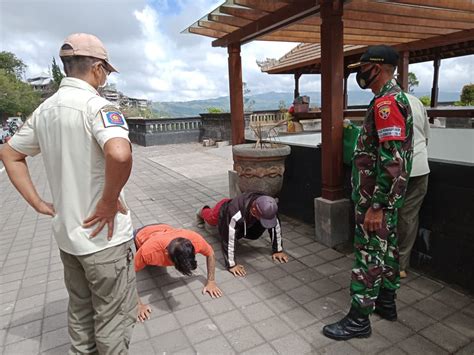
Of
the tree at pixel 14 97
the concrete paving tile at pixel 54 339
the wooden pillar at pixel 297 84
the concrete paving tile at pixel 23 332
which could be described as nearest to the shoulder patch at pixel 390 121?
the concrete paving tile at pixel 54 339

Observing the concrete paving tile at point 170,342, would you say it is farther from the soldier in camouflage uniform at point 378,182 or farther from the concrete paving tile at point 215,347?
the soldier in camouflage uniform at point 378,182

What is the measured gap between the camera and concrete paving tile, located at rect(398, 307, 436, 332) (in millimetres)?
2190

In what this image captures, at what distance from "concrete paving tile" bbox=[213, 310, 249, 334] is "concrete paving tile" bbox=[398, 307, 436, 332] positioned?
1.06m

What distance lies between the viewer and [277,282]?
9.37 ft

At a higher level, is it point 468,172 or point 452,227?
point 468,172

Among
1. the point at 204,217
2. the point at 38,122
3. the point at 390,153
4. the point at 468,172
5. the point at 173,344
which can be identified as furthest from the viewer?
the point at 204,217

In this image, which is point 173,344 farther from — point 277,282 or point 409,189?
point 409,189

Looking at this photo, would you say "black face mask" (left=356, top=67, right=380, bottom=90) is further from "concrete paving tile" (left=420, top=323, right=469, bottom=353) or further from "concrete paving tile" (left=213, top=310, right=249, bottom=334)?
"concrete paving tile" (left=213, top=310, right=249, bottom=334)

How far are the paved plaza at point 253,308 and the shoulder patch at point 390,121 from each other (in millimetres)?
1258

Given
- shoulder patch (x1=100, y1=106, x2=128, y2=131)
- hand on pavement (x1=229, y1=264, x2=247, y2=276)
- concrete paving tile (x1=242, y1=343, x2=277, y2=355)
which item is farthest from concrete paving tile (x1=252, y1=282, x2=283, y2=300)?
shoulder patch (x1=100, y1=106, x2=128, y2=131)

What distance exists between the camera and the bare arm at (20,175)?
1652 mm

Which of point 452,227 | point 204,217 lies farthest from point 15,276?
point 452,227

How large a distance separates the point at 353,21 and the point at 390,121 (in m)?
2.90

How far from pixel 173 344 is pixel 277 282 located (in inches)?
41.2
